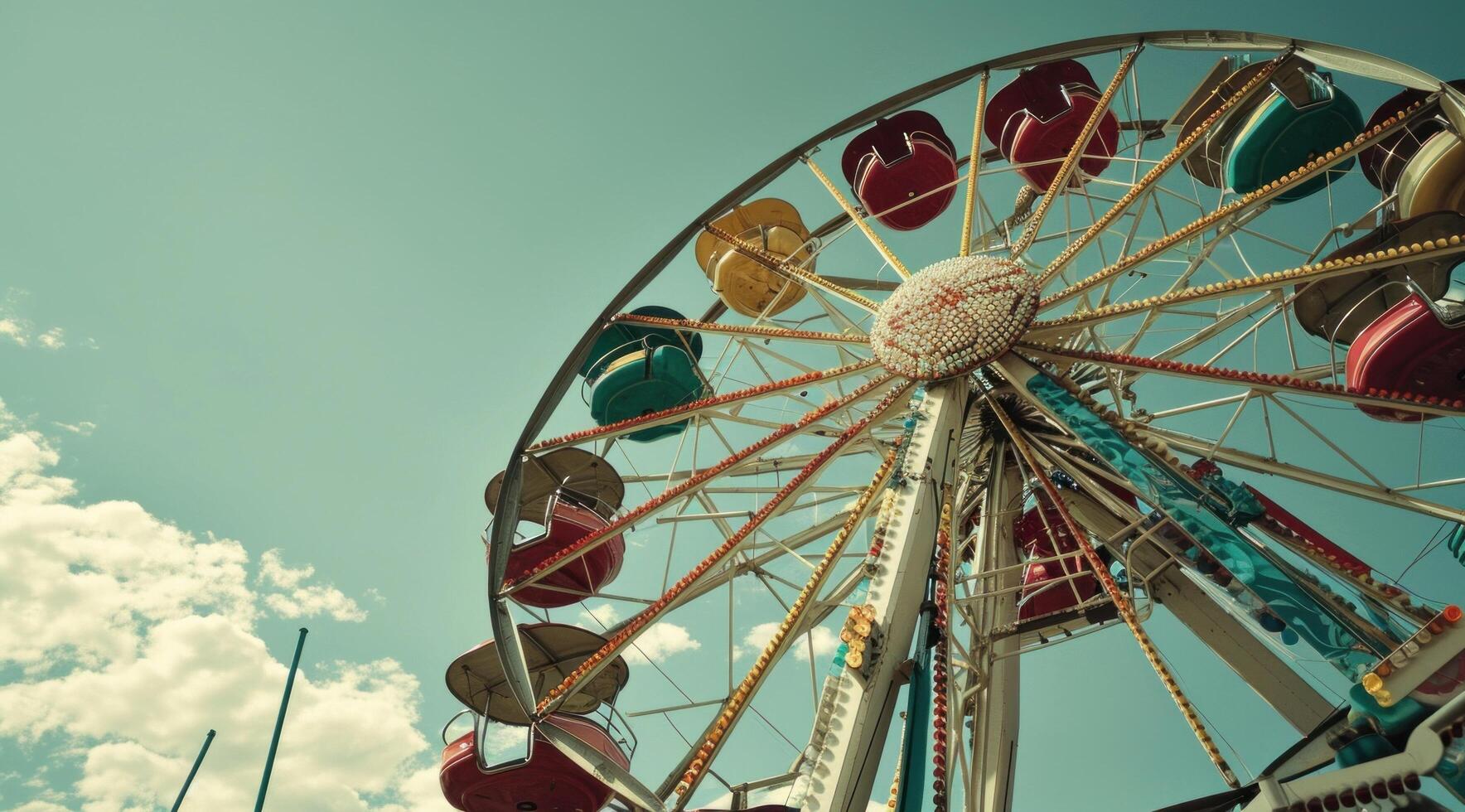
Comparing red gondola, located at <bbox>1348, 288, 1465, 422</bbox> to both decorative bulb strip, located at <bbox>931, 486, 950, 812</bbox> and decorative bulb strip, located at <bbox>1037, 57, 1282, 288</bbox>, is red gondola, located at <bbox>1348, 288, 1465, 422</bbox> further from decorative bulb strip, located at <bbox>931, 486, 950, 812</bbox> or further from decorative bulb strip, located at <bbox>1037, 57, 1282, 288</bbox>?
decorative bulb strip, located at <bbox>931, 486, 950, 812</bbox>

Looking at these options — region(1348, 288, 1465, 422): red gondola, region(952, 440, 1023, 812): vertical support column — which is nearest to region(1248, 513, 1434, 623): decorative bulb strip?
region(1348, 288, 1465, 422): red gondola

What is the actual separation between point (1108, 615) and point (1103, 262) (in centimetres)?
352

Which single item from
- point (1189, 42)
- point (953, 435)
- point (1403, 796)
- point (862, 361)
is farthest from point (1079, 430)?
point (1189, 42)

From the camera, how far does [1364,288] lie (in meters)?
9.92

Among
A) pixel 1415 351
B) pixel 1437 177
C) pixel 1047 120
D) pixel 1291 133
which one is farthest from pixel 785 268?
pixel 1437 177

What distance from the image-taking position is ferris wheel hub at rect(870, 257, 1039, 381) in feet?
28.8

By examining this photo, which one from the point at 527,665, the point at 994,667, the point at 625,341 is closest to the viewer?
the point at 994,667

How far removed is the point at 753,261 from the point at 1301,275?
6357 mm

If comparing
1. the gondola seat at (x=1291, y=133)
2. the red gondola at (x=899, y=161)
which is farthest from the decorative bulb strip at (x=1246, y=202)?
the red gondola at (x=899, y=161)

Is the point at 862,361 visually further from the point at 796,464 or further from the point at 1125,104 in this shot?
the point at 1125,104

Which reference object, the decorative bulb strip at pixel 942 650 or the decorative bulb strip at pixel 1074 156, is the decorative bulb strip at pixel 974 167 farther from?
the decorative bulb strip at pixel 942 650

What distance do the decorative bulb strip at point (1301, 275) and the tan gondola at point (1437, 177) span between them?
5.30 feet

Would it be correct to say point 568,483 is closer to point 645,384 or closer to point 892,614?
point 645,384

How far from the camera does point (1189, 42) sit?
1006cm
